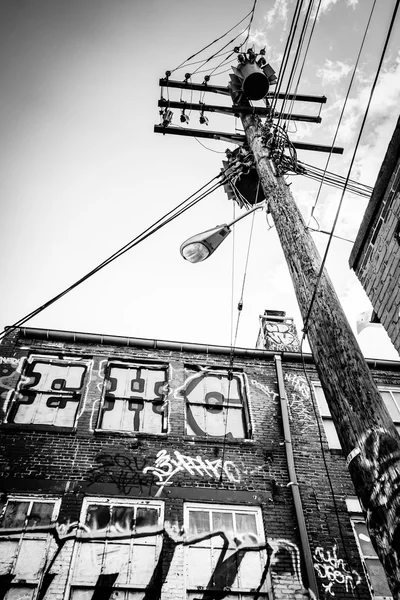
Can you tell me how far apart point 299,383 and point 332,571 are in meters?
3.85

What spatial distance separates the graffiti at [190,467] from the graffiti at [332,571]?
183 centimetres

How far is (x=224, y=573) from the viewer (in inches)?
257

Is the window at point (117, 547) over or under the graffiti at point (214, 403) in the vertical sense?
under

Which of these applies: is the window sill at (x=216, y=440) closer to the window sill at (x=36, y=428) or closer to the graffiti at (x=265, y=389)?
the graffiti at (x=265, y=389)

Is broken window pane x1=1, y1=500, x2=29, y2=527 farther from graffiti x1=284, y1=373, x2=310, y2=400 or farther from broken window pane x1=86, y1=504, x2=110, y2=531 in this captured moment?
graffiti x1=284, y1=373, x2=310, y2=400

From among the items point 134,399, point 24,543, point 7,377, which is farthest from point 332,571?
point 7,377

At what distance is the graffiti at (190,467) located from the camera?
756 cm

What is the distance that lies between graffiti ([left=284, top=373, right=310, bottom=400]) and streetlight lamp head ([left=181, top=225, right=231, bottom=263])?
5.83 metres

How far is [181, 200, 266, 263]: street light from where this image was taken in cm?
461

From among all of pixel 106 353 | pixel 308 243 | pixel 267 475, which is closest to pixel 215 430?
pixel 267 475

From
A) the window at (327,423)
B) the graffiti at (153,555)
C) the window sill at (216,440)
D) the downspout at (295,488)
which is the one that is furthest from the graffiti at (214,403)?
the graffiti at (153,555)

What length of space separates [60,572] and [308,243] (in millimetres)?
6107

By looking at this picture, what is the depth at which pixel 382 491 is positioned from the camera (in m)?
2.45

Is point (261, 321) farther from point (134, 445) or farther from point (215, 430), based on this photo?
point (134, 445)
